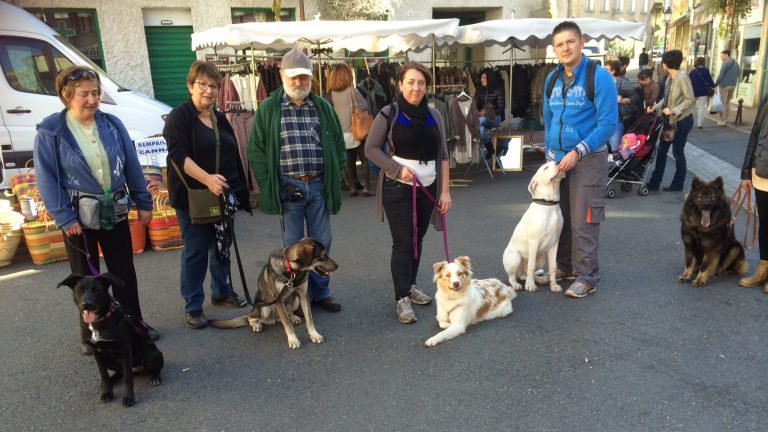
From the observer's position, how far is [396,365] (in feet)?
11.2

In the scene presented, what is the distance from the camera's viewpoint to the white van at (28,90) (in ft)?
22.9

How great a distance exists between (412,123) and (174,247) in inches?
144

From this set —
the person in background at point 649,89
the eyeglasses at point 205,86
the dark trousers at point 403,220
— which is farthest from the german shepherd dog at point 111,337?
the person in background at point 649,89

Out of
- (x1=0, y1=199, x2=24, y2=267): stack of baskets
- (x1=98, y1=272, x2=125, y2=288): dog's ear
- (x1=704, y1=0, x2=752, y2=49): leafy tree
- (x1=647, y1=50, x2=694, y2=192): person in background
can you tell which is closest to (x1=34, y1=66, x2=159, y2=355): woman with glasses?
(x1=98, y1=272, x2=125, y2=288): dog's ear

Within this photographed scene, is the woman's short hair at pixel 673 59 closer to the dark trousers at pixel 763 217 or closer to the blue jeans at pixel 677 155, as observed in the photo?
the blue jeans at pixel 677 155

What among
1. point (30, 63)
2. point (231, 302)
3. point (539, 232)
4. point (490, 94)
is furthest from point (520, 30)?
point (30, 63)

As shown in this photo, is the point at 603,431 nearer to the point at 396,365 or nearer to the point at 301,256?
the point at 396,365

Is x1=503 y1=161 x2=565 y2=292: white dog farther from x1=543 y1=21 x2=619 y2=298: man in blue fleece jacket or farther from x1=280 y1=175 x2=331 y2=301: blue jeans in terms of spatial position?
x1=280 y1=175 x2=331 y2=301: blue jeans

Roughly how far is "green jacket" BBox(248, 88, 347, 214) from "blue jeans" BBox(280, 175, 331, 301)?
0.20 ft

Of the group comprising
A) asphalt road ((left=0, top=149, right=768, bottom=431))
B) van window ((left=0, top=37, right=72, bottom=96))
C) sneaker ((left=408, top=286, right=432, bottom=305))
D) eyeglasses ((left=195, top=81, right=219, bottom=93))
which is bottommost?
asphalt road ((left=0, top=149, right=768, bottom=431))

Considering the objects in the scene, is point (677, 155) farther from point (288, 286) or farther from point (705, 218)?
point (288, 286)

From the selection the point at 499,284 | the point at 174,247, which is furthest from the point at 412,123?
the point at 174,247

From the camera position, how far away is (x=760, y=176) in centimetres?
403

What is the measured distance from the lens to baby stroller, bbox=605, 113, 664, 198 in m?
7.66
